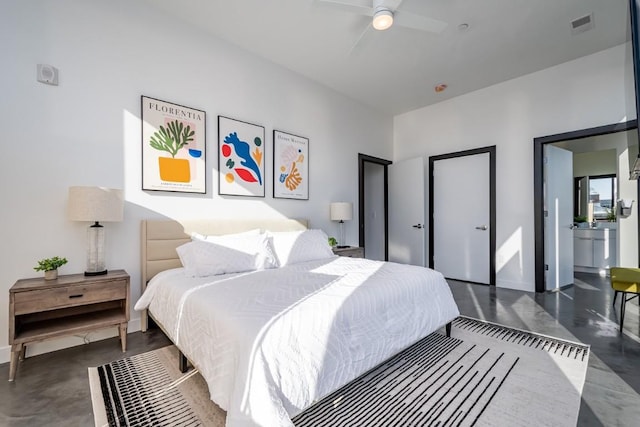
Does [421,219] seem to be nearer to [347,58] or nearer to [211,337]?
[347,58]

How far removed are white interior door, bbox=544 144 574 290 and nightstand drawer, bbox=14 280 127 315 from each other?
511 cm

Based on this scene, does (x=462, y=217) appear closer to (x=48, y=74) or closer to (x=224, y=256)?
(x=224, y=256)

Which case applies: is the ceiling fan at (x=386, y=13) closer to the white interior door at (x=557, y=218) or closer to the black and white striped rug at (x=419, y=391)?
the black and white striped rug at (x=419, y=391)

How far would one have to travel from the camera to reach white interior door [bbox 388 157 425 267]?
5.03 meters

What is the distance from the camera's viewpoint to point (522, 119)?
13.9 ft

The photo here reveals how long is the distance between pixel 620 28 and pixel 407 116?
2914 millimetres

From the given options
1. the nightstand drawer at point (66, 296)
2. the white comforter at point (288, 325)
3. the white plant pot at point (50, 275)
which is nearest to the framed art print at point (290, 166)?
the white comforter at point (288, 325)

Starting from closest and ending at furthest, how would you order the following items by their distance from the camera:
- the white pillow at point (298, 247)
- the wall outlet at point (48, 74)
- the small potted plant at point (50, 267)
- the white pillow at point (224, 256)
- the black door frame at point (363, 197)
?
the small potted plant at point (50, 267), the wall outlet at point (48, 74), the white pillow at point (224, 256), the white pillow at point (298, 247), the black door frame at point (363, 197)

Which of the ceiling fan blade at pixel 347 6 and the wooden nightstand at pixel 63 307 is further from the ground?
the ceiling fan blade at pixel 347 6

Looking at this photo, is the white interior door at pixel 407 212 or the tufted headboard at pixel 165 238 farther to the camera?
the white interior door at pixel 407 212

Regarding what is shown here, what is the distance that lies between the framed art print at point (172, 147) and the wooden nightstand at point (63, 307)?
0.96 metres

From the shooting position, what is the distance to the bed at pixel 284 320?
4.08ft

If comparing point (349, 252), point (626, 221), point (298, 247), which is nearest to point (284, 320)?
point (298, 247)

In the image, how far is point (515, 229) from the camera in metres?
4.32
